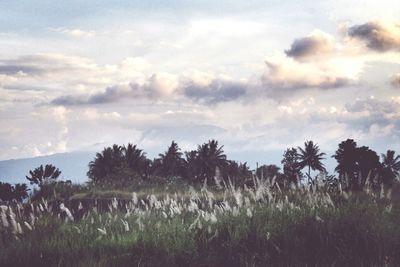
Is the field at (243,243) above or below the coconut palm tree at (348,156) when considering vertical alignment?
below

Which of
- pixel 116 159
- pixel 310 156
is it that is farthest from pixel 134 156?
pixel 310 156

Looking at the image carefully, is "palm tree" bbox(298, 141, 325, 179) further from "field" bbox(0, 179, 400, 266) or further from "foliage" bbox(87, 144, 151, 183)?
"field" bbox(0, 179, 400, 266)

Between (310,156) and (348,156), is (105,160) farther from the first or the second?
(348,156)

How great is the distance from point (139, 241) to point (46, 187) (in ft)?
53.5

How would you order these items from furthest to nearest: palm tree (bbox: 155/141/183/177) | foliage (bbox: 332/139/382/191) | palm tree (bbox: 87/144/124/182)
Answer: palm tree (bbox: 87/144/124/182)
palm tree (bbox: 155/141/183/177)
foliage (bbox: 332/139/382/191)

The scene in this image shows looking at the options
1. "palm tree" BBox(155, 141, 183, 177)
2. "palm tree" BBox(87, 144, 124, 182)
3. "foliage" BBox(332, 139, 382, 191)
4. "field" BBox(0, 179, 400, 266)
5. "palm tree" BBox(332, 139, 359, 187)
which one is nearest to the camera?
"field" BBox(0, 179, 400, 266)

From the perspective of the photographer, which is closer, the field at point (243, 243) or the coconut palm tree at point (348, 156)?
the field at point (243, 243)

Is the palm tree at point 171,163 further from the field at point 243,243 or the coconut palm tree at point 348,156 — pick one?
the field at point 243,243

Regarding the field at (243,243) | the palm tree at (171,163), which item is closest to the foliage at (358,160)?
the field at (243,243)

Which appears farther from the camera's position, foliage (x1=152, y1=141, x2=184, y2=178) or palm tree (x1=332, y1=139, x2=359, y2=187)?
foliage (x1=152, y1=141, x2=184, y2=178)

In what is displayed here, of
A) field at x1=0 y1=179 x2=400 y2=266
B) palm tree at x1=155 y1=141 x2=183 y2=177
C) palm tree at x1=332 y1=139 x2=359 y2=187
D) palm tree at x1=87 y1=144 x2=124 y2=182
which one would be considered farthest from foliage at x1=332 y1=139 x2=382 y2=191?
palm tree at x1=87 y1=144 x2=124 y2=182

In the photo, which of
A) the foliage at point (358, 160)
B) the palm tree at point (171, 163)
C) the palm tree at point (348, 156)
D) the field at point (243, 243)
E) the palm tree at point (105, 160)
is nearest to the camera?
the field at point (243, 243)

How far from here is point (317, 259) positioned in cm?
718

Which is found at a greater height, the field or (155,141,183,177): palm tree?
(155,141,183,177): palm tree
